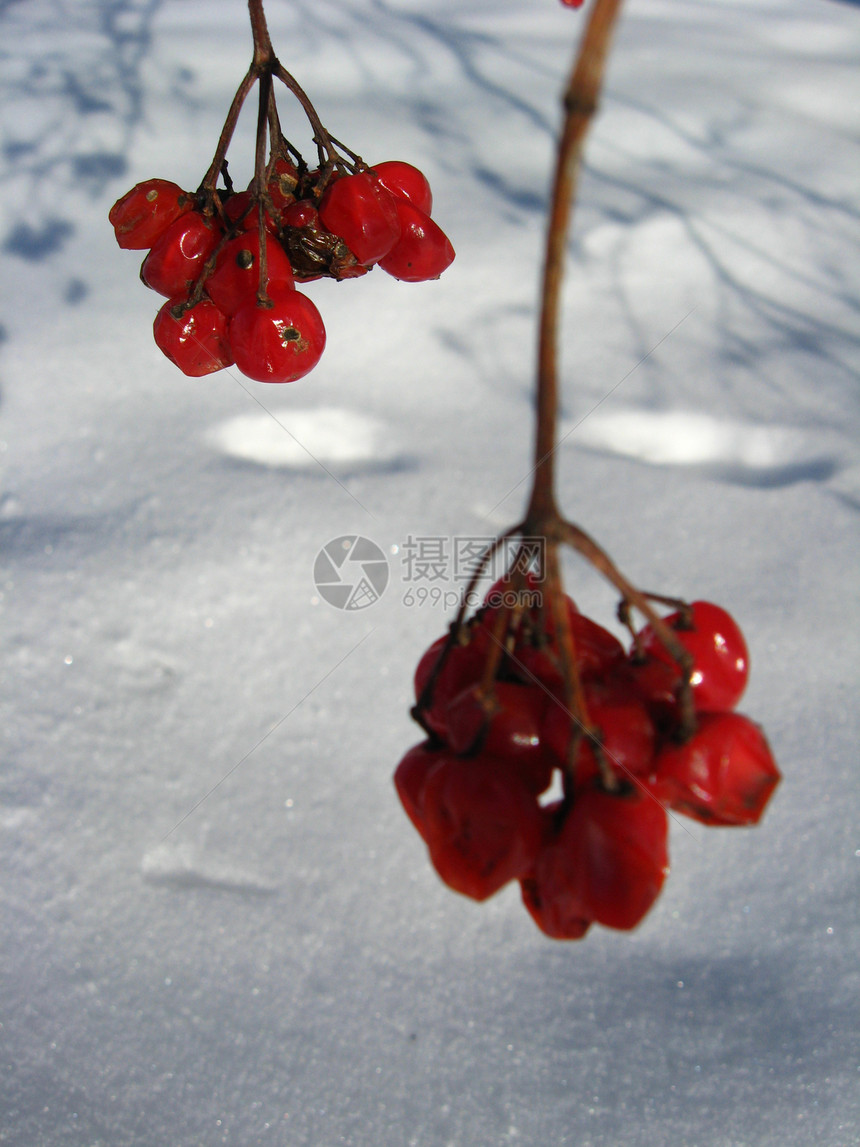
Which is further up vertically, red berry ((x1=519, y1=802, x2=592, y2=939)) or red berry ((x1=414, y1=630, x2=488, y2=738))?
red berry ((x1=414, y1=630, x2=488, y2=738))

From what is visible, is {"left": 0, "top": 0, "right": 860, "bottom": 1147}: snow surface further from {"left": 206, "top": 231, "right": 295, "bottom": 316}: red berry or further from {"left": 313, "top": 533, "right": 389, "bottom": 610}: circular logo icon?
{"left": 206, "top": 231, "right": 295, "bottom": 316}: red berry

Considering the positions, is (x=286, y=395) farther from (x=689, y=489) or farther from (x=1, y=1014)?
(x=1, y=1014)

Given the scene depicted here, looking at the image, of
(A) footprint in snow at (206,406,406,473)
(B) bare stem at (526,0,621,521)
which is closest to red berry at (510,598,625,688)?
(B) bare stem at (526,0,621,521)

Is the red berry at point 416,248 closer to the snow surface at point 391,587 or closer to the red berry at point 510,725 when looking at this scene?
the red berry at point 510,725

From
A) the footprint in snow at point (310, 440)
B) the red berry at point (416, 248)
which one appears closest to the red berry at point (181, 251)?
the red berry at point (416, 248)

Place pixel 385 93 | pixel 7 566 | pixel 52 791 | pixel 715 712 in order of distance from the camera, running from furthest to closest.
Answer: pixel 385 93
pixel 7 566
pixel 52 791
pixel 715 712

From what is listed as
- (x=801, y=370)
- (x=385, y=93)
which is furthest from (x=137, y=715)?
(x=385, y=93)

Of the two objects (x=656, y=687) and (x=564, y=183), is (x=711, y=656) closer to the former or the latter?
(x=656, y=687)

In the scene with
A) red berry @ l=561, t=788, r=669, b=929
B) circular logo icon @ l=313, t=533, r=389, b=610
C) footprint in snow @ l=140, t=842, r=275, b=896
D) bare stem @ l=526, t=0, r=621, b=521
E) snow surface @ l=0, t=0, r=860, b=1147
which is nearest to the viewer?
bare stem @ l=526, t=0, r=621, b=521
